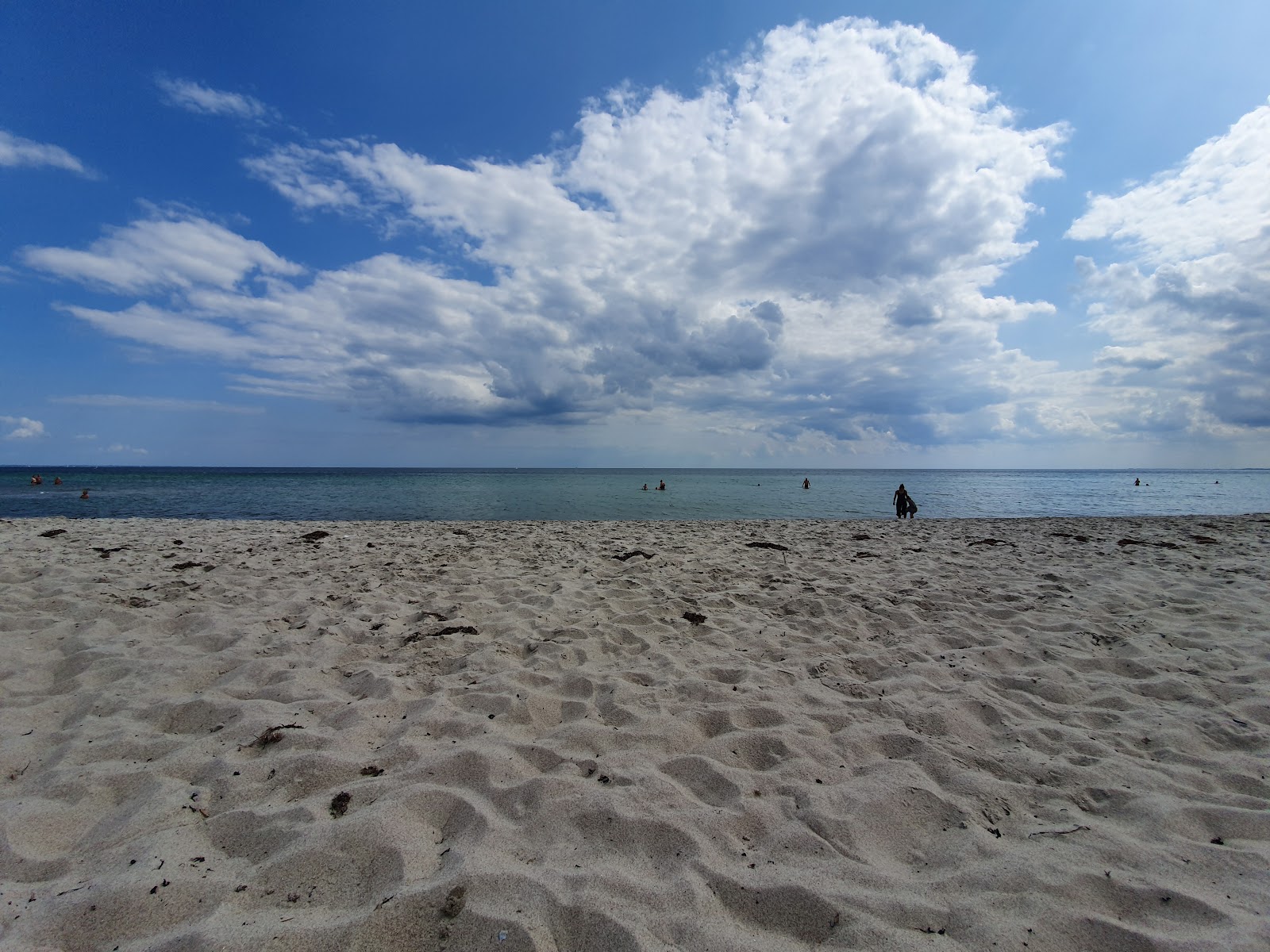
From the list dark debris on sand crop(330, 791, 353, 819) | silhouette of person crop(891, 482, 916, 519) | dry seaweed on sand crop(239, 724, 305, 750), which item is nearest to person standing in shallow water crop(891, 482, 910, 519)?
silhouette of person crop(891, 482, 916, 519)

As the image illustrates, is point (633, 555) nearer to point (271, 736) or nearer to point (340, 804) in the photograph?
point (271, 736)

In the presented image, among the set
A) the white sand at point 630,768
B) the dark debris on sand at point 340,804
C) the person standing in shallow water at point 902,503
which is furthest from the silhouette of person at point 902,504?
the dark debris on sand at point 340,804

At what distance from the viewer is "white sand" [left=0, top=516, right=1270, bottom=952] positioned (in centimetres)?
228

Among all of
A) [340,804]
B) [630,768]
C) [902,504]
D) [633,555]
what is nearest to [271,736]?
[340,804]

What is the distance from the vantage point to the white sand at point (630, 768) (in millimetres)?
2275

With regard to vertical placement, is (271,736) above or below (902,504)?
below

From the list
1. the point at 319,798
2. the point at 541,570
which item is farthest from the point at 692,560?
the point at 319,798

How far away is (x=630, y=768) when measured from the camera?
3350 millimetres

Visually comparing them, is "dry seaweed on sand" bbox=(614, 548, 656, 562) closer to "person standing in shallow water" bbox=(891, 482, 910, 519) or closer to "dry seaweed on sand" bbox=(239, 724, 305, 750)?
"dry seaweed on sand" bbox=(239, 724, 305, 750)

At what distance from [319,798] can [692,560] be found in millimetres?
7153

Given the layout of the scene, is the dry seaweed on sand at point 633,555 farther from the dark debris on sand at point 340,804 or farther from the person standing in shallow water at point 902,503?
the person standing in shallow water at point 902,503

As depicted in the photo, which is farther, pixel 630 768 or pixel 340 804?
pixel 630 768

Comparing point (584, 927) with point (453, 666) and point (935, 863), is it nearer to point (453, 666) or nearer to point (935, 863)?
point (935, 863)

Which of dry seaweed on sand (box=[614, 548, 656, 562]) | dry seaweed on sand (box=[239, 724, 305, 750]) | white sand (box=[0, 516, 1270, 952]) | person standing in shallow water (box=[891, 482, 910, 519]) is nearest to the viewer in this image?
white sand (box=[0, 516, 1270, 952])
